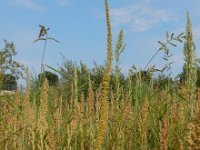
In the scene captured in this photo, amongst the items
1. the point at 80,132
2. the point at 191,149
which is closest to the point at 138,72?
the point at 80,132

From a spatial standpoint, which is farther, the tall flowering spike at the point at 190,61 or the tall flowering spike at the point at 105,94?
the tall flowering spike at the point at 190,61

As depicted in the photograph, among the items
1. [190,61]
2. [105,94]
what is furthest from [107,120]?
[105,94]

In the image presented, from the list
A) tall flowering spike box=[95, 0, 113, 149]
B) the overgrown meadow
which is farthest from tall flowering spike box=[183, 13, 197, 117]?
tall flowering spike box=[95, 0, 113, 149]

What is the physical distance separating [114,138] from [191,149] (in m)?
1.96

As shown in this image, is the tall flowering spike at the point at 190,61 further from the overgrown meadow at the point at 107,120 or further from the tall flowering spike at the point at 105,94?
the tall flowering spike at the point at 105,94

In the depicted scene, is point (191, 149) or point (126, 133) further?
point (126, 133)

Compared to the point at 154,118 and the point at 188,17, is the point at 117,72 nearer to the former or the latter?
the point at 154,118

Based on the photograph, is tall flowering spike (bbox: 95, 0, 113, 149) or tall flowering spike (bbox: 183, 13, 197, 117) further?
tall flowering spike (bbox: 183, 13, 197, 117)

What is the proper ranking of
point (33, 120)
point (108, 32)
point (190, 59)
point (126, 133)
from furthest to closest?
point (126, 133), point (33, 120), point (190, 59), point (108, 32)

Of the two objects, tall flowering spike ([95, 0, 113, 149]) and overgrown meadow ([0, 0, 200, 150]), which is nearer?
tall flowering spike ([95, 0, 113, 149])

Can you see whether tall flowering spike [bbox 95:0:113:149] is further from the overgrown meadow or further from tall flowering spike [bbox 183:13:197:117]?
tall flowering spike [bbox 183:13:197:117]

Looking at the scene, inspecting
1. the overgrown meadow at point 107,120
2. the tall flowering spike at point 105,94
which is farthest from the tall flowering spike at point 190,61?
the tall flowering spike at point 105,94

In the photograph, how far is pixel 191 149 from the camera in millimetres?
939

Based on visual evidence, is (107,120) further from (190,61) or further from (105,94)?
(105,94)
